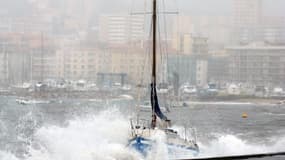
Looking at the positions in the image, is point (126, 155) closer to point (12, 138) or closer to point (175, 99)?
point (12, 138)

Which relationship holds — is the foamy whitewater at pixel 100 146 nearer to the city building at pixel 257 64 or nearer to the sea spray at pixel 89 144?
the sea spray at pixel 89 144

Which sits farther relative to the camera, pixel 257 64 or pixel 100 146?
pixel 257 64

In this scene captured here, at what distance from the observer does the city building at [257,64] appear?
9144 centimetres

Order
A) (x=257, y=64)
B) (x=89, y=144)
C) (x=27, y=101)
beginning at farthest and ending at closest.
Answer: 1. (x=257, y=64)
2. (x=27, y=101)
3. (x=89, y=144)

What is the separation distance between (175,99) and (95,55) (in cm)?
1130

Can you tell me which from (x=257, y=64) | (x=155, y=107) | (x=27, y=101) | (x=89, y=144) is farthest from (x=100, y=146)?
(x=257, y=64)

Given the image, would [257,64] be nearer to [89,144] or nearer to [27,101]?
[27,101]

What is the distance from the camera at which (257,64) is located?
3765 inches

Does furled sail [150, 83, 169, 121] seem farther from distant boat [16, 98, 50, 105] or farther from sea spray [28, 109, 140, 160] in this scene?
distant boat [16, 98, 50, 105]

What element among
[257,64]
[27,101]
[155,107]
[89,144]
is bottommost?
[27,101]

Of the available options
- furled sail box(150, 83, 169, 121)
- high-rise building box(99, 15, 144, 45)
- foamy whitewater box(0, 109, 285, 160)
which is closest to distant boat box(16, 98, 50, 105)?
high-rise building box(99, 15, 144, 45)

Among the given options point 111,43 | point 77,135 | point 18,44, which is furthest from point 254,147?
point 18,44

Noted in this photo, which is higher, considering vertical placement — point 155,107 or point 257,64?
point 155,107

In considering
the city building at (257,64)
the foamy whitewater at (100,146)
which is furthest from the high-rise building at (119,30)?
the foamy whitewater at (100,146)
